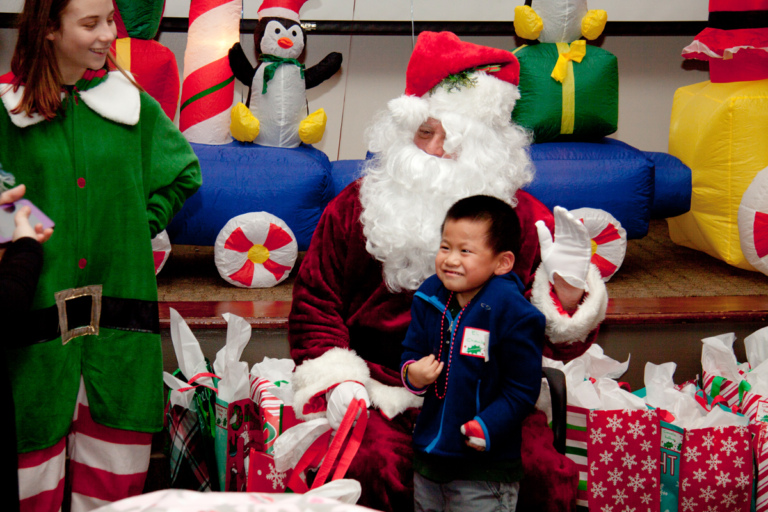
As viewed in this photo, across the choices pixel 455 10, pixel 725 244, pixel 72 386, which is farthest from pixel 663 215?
pixel 72 386

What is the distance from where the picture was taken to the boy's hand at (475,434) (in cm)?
129

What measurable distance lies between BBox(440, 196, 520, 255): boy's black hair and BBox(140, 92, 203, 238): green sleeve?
2.16 ft

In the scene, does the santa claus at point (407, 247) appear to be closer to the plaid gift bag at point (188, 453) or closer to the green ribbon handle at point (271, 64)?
the plaid gift bag at point (188, 453)

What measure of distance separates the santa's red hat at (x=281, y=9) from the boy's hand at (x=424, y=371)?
1.86m

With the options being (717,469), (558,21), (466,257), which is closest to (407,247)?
(466,257)

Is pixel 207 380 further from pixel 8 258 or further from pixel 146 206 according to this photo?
pixel 8 258

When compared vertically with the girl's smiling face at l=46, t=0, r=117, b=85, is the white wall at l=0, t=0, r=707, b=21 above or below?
above

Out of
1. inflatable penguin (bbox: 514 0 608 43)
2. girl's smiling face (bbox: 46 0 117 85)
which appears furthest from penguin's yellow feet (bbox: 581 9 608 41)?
girl's smiling face (bbox: 46 0 117 85)

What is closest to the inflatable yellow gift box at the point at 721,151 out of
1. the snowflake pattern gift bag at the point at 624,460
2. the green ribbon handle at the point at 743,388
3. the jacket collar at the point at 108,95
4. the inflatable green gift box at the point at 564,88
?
the inflatable green gift box at the point at 564,88

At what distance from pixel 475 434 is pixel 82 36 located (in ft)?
3.46

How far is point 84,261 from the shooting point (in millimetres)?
1430

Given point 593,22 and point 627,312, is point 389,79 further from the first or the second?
point 627,312

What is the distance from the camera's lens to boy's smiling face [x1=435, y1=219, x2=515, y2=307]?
1342 mm

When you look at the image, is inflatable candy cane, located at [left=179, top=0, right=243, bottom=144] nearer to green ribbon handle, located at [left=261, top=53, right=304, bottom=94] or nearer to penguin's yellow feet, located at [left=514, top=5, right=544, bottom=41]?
green ribbon handle, located at [left=261, top=53, right=304, bottom=94]
